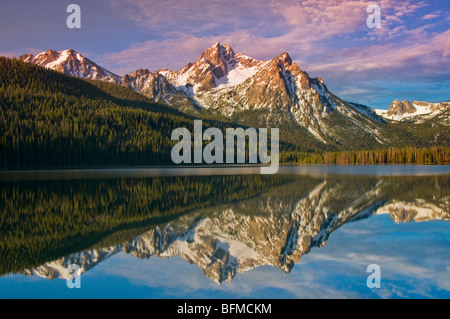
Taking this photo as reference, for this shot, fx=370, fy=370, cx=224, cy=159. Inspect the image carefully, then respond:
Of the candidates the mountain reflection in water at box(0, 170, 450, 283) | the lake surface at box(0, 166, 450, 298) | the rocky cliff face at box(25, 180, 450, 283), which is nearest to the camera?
the lake surface at box(0, 166, 450, 298)

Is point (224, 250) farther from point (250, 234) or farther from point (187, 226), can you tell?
point (187, 226)

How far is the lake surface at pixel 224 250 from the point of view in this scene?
467 inches

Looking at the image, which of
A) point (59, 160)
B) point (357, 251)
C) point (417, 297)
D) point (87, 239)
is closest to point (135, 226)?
point (87, 239)

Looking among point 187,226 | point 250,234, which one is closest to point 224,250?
point 250,234

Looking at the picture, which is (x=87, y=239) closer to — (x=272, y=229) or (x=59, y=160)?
(x=272, y=229)

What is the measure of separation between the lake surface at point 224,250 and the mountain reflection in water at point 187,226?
64mm

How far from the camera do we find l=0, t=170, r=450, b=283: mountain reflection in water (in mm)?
15016

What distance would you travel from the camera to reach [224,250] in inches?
663

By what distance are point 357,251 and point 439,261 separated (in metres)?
3.14

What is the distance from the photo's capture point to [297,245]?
17.4 metres

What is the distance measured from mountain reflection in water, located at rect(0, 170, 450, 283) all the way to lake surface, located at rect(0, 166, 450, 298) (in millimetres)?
64
